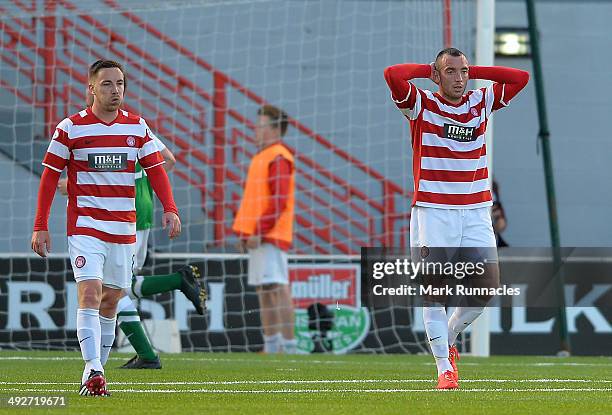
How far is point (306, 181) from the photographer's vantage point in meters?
14.6

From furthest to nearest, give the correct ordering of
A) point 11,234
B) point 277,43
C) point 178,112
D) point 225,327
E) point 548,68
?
point 548,68 < point 277,43 < point 178,112 < point 11,234 < point 225,327

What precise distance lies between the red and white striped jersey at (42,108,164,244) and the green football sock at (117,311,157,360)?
2.00 meters

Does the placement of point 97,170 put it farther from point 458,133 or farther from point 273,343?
point 273,343

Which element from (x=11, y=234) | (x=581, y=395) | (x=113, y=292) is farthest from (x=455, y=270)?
(x=11, y=234)

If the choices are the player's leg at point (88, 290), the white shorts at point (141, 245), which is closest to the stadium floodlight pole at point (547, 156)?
the white shorts at point (141, 245)

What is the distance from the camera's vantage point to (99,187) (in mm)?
6328

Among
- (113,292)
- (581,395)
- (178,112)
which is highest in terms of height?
(178,112)

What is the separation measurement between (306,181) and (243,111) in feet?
3.40

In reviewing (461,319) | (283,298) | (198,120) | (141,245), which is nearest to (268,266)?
(283,298)

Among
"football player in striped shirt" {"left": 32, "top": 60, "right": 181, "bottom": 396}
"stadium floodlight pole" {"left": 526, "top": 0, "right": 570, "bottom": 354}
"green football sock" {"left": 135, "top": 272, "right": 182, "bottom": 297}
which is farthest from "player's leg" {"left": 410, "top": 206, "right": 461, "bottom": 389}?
"stadium floodlight pole" {"left": 526, "top": 0, "right": 570, "bottom": 354}

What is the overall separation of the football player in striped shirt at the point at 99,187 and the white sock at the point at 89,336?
2cm

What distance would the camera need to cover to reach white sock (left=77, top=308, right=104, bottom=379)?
6.01 m

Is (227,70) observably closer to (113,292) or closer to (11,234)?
(11,234)

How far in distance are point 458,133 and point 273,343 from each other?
4586mm
